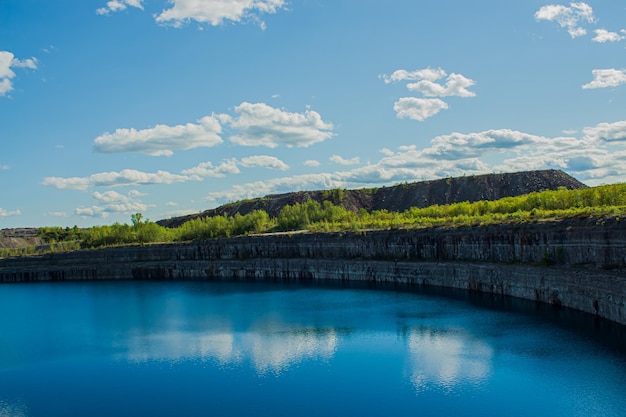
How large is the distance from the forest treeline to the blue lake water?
18297 millimetres

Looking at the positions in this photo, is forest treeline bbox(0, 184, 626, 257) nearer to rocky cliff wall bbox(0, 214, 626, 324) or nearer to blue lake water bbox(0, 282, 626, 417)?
rocky cliff wall bbox(0, 214, 626, 324)

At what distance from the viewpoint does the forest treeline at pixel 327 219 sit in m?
54.4

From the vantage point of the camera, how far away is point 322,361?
25.6 meters

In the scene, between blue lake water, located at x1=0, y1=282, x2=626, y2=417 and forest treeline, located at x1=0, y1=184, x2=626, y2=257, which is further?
forest treeline, located at x1=0, y1=184, x2=626, y2=257

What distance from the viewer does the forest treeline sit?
54.4 m

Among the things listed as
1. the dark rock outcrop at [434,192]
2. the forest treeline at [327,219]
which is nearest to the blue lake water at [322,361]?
the forest treeline at [327,219]

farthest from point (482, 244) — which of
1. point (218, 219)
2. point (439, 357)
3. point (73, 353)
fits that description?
point (218, 219)

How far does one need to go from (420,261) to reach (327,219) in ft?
108

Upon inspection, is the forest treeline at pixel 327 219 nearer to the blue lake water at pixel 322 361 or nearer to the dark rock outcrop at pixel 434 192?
the blue lake water at pixel 322 361

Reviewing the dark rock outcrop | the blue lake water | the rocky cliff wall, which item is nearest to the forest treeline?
the rocky cliff wall

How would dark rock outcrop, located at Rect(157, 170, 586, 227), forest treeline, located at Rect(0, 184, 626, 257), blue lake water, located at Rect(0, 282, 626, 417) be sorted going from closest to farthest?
blue lake water, located at Rect(0, 282, 626, 417)
forest treeline, located at Rect(0, 184, 626, 257)
dark rock outcrop, located at Rect(157, 170, 586, 227)

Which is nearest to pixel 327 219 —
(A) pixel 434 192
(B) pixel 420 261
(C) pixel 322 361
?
(B) pixel 420 261

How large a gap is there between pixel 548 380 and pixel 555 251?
52.1 feet

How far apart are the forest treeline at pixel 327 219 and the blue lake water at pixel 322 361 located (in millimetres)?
18297
